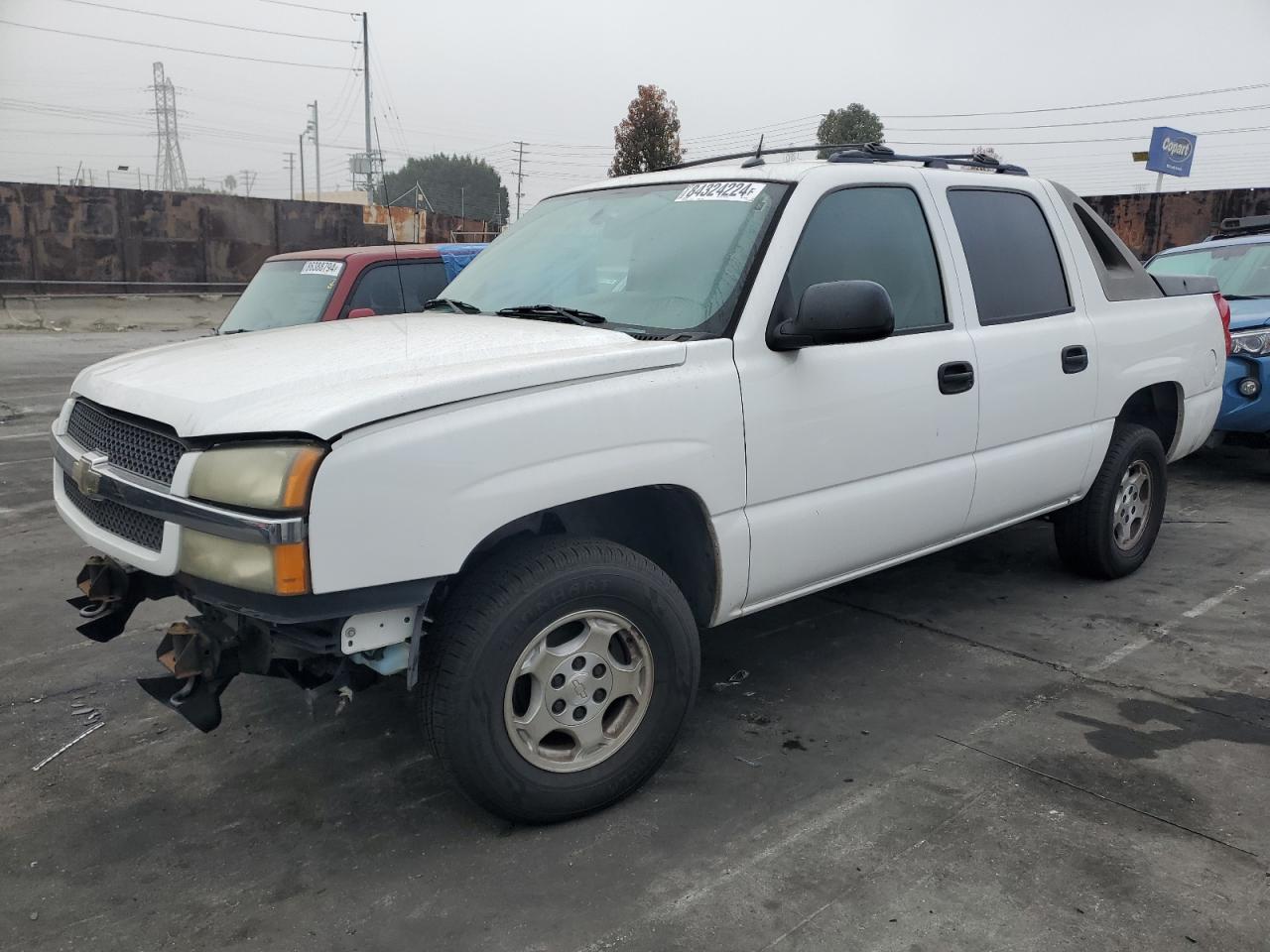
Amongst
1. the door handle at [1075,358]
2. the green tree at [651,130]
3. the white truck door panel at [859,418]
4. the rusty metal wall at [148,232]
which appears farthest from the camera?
the green tree at [651,130]

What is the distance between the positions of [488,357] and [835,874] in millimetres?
1671

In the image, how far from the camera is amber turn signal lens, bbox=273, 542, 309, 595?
2.39m

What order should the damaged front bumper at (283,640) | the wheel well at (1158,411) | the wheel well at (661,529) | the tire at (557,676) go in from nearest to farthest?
the damaged front bumper at (283,640) → the tire at (557,676) → the wheel well at (661,529) → the wheel well at (1158,411)

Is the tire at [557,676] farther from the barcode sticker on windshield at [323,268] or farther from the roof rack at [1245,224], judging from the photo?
the roof rack at [1245,224]

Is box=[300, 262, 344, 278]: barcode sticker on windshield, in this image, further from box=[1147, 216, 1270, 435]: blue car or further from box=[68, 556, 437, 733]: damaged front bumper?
box=[1147, 216, 1270, 435]: blue car

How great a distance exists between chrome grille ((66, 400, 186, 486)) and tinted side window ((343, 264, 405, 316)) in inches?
154

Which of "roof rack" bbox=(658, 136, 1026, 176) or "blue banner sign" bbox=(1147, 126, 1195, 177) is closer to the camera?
"roof rack" bbox=(658, 136, 1026, 176)

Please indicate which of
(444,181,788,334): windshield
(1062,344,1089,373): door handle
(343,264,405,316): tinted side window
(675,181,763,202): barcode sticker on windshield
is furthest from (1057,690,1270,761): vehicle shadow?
(343,264,405,316): tinted side window

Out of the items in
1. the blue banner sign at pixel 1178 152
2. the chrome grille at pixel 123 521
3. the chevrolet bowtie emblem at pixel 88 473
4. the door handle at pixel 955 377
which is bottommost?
the chrome grille at pixel 123 521

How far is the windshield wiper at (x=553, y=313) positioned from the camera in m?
3.40

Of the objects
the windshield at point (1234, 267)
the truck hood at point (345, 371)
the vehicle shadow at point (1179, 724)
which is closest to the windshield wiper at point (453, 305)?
the truck hood at point (345, 371)

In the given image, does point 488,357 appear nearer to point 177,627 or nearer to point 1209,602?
point 177,627

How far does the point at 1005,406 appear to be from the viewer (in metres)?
4.11

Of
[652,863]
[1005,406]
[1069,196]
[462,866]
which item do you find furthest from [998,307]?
[462,866]
